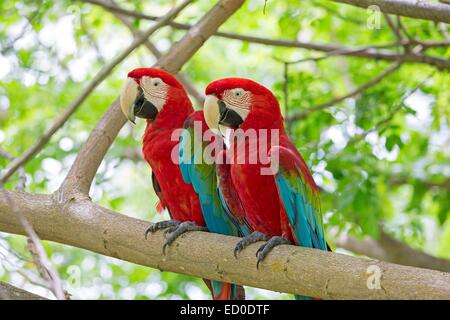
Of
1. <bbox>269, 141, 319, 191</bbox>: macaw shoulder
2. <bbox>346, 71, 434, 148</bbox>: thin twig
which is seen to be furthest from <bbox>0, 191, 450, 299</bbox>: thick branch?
<bbox>346, 71, 434, 148</bbox>: thin twig

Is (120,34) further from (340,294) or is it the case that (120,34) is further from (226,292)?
(340,294)

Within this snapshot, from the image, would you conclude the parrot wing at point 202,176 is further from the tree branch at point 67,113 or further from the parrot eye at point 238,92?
the tree branch at point 67,113

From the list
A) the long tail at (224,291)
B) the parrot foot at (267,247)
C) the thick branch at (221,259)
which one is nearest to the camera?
the thick branch at (221,259)

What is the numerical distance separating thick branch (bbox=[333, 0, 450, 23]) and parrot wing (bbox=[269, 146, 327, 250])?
0.67 m

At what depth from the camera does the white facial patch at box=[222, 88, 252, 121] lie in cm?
284

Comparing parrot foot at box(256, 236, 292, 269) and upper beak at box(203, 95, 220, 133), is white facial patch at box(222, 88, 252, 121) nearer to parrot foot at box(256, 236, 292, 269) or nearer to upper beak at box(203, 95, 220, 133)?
upper beak at box(203, 95, 220, 133)

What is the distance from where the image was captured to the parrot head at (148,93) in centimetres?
301

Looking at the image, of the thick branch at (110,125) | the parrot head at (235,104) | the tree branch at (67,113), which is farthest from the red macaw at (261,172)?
the tree branch at (67,113)

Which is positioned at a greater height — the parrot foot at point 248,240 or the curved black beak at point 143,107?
the curved black beak at point 143,107

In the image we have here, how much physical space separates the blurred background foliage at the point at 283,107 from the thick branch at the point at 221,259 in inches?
9.7

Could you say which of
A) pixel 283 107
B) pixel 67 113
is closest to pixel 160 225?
pixel 67 113

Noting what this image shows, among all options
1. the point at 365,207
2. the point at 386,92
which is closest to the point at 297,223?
the point at 365,207
